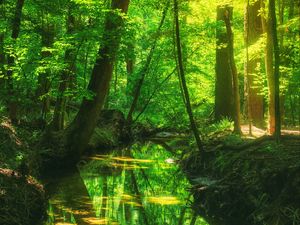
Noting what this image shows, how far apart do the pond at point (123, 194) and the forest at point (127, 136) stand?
3 cm

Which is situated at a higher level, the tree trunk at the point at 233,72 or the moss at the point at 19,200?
the tree trunk at the point at 233,72

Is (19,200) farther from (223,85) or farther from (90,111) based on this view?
(223,85)

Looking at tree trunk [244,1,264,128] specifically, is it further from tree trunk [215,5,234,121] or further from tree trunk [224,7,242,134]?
tree trunk [224,7,242,134]

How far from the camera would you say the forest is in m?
8.65

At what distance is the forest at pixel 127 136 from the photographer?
8.65m

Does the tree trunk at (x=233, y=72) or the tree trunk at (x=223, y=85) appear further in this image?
the tree trunk at (x=223, y=85)

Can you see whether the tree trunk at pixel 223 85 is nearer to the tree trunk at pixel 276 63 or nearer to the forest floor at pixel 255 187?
the forest floor at pixel 255 187

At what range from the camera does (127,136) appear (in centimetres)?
2186

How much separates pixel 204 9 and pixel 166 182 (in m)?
11.1

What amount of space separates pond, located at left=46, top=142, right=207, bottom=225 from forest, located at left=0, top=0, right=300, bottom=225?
0.03 m

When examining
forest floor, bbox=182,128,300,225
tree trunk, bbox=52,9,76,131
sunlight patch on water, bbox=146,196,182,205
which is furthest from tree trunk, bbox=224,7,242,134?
tree trunk, bbox=52,9,76,131

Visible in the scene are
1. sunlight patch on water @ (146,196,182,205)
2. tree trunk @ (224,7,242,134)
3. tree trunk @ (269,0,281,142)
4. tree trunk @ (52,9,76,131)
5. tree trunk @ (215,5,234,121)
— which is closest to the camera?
tree trunk @ (269,0,281,142)

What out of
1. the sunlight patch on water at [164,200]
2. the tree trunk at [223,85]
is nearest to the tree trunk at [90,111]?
the sunlight patch on water at [164,200]

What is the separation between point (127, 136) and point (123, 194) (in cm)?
1090
